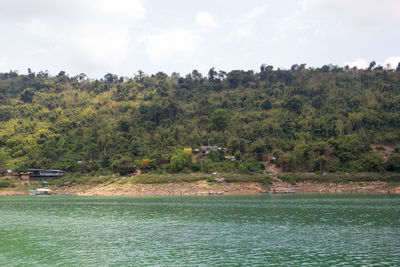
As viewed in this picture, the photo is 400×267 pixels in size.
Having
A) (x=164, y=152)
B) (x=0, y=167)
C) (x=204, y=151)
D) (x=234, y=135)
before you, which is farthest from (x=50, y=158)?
(x=234, y=135)

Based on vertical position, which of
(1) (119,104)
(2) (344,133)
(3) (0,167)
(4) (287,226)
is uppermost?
(1) (119,104)

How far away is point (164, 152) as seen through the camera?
87250mm

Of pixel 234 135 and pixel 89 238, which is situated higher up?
pixel 234 135

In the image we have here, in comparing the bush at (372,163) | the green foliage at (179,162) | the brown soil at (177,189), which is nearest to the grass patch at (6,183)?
the brown soil at (177,189)

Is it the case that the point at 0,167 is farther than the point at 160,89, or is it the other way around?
the point at 160,89

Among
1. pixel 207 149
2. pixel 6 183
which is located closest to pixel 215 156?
pixel 207 149

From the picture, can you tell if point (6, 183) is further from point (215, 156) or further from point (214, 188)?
point (215, 156)

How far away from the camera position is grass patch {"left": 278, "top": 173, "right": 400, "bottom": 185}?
68.2 meters

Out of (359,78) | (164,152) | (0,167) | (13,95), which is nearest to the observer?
(0,167)

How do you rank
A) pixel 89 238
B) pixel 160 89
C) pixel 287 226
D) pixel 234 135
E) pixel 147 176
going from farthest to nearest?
pixel 160 89, pixel 234 135, pixel 147 176, pixel 287 226, pixel 89 238

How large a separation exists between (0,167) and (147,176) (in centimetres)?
3760

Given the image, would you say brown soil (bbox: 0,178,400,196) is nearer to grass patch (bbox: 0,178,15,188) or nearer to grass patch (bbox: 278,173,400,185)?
grass patch (bbox: 278,173,400,185)

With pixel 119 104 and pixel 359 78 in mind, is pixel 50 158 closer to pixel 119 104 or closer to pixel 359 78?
pixel 119 104

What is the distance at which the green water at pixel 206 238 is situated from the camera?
19.5 meters
